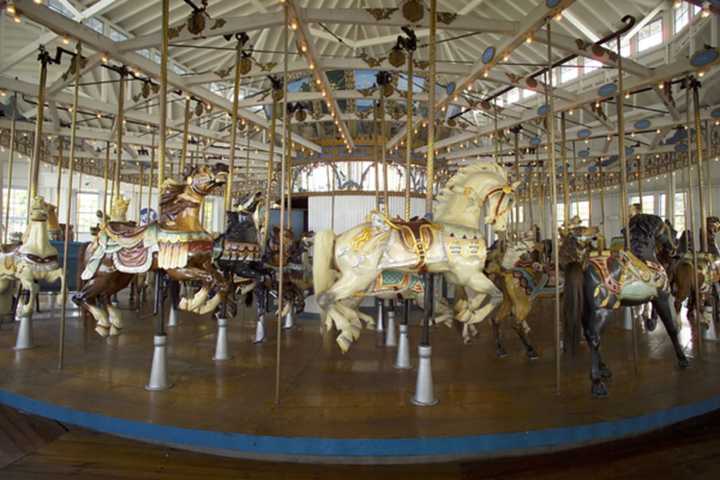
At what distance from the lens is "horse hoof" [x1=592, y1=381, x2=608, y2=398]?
11.6 feet

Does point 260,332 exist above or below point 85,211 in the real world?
below

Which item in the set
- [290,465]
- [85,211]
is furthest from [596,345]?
[85,211]

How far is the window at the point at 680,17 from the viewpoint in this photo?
11877mm

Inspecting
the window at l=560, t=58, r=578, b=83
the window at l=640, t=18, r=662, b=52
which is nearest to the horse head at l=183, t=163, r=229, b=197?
the window at l=640, t=18, r=662, b=52

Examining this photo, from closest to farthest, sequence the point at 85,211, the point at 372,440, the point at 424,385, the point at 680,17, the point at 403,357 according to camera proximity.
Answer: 1. the point at 372,440
2. the point at 424,385
3. the point at 403,357
4. the point at 680,17
5. the point at 85,211

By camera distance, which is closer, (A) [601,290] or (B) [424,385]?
(B) [424,385]

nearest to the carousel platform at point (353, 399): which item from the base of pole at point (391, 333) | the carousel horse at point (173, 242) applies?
the base of pole at point (391, 333)

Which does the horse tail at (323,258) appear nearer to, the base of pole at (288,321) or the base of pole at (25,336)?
the base of pole at (288,321)

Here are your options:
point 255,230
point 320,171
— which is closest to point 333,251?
point 255,230

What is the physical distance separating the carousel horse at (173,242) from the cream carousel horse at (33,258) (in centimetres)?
160

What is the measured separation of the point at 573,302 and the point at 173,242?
3.90 meters

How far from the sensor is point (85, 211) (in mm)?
21719

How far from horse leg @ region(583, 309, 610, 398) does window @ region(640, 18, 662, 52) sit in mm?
13575

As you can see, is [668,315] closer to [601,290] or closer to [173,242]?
[601,290]
